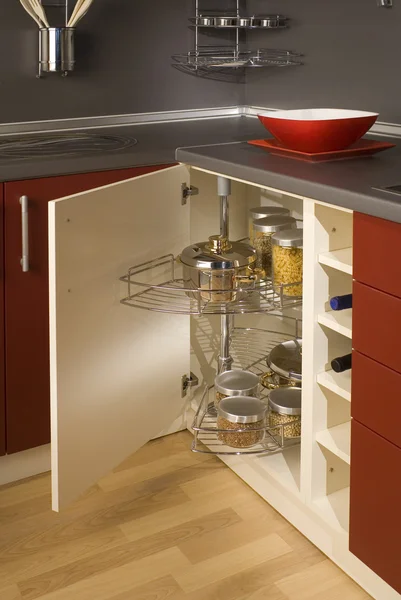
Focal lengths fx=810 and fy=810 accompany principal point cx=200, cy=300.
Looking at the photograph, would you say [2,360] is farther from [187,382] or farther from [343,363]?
[343,363]

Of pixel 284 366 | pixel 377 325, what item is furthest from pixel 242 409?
pixel 377 325

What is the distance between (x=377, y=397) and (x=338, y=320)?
23 cm

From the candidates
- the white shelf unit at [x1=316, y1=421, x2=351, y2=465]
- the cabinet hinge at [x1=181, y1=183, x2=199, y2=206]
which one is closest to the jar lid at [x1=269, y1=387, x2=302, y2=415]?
the white shelf unit at [x1=316, y1=421, x2=351, y2=465]

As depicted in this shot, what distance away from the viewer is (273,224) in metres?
2.20

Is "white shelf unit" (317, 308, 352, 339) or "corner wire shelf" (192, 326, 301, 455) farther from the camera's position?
"corner wire shelf" (192, 326, 301, 455)

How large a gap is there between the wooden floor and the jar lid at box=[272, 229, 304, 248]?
2.40 ft

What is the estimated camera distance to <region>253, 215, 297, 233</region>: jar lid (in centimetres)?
219

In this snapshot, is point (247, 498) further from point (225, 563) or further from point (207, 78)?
point (207, 78)

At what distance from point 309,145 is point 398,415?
29.3 inches

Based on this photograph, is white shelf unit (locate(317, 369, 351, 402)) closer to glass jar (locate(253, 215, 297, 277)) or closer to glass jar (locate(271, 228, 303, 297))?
glass jar (locate(271, 228, 303, 297))

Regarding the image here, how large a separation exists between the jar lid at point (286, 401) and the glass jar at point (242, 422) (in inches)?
1.3

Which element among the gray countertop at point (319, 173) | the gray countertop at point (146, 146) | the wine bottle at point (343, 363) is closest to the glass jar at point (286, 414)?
the wine bottle at point (343, 363)

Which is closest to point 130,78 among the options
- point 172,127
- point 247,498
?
point 172,127

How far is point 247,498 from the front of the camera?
2.27 m
